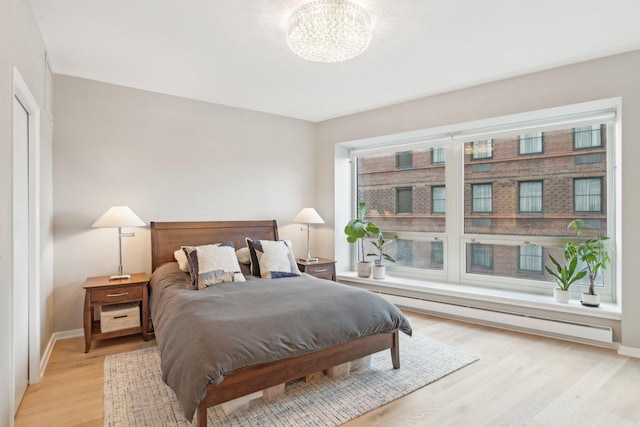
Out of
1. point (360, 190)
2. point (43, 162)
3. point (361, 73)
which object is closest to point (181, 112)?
point (43, 162)

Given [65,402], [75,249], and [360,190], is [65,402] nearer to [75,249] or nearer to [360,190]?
[75,249]

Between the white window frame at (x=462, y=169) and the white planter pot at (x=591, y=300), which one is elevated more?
the white window frame at (x=462, y=169)

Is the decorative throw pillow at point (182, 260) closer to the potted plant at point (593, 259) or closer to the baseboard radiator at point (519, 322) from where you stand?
the baseboard radiator at point (519, 322)

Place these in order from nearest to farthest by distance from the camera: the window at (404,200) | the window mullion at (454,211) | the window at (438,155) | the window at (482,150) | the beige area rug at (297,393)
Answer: the beige area rug at (297,393) → the window at (482,150) → the window mullion at (454,211) → the window at (438,155) → the window at (404,200)

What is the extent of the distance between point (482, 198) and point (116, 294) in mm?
4041

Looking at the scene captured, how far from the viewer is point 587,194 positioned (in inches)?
137

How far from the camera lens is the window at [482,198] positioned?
4.11 m

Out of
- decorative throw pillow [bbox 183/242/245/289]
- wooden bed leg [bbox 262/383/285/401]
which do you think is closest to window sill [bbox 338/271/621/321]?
decorative throw pillow [bbox 183/242/245/289]

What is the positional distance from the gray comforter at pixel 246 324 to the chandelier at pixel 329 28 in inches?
70.8

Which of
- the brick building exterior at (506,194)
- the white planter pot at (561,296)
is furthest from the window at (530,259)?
the white planter pot at (561,296)

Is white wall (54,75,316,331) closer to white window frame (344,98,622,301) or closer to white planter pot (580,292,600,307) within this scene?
white window frame (344,98,622,301)

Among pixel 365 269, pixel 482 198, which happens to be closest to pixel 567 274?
pixel 482 198

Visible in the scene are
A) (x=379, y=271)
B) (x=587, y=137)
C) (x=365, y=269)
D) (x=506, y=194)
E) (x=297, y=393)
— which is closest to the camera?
(x=297, y=393)

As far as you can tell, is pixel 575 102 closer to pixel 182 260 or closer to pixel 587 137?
pixel 587 137
